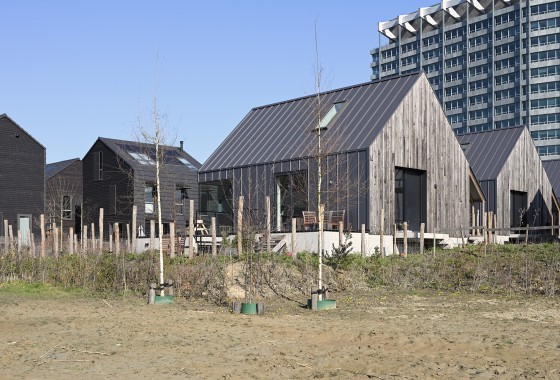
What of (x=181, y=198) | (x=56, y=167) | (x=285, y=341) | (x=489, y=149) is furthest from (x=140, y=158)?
(x=285, y=341)

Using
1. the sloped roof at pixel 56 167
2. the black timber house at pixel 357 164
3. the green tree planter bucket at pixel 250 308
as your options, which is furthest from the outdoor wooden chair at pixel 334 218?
the sloped roof at pixel 56 167

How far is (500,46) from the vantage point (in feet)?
365

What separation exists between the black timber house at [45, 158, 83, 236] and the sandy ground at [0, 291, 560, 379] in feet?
110

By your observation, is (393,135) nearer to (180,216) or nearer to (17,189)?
(180,216)

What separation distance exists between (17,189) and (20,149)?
8.12ft

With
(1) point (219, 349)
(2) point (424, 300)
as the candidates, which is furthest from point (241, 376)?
(2) point (424, 300)

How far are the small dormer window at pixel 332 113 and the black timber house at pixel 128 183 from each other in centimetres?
1498

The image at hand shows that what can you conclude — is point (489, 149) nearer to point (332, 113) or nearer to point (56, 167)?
point (332, 113)

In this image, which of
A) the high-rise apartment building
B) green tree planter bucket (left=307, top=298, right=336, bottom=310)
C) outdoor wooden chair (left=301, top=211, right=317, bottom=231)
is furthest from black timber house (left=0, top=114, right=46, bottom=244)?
the high-rise apartment building

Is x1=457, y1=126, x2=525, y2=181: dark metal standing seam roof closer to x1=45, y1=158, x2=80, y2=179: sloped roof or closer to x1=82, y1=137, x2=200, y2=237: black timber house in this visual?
x1=82, y1=137, x2=200, y2=237: black timber house

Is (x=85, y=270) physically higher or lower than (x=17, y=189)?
lower

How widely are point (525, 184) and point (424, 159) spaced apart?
13.1 meters

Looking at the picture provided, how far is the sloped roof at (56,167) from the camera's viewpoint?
51531mm

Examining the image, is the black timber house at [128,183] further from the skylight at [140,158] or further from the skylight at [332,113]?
the skylight at [332,113]
